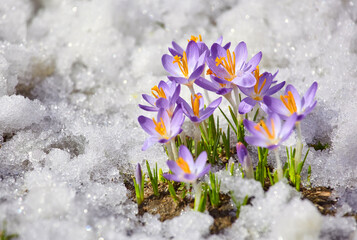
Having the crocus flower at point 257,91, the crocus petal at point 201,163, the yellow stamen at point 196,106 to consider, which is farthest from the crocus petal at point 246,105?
the crocus petal at point 201,163

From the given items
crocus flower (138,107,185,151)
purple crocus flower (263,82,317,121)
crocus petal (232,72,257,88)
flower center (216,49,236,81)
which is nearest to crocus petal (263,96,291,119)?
purple crocus flower (263,82,317,121)

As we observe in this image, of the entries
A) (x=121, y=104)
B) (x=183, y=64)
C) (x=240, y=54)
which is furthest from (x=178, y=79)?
(x=121, y=104)

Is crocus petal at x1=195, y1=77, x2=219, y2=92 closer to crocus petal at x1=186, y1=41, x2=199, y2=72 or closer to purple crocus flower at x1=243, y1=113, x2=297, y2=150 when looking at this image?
crocus petal at x1=186, y1=41, x2=199, y2=72

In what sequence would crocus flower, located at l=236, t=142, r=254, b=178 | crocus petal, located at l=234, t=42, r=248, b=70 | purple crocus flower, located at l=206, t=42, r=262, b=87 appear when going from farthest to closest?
crocus petal, located at l=234, t=42, r=248, b=70
purple crocus flower, located at l=206, t=42, r=262, b=87
crocus flower, located at l=236, t=142, r=254, b=178

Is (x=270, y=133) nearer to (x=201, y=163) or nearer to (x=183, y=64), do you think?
(x=201, y=163)

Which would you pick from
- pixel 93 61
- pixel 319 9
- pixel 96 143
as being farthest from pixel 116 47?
pixel 319 9

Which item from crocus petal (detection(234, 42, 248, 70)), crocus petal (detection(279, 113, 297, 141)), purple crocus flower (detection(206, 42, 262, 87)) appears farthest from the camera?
crocus petal (detection(234, 42, 248, 70))

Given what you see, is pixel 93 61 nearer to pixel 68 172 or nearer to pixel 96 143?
pixel 96 143
